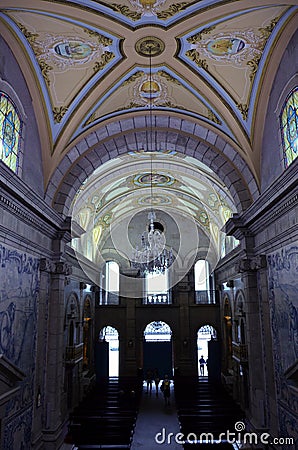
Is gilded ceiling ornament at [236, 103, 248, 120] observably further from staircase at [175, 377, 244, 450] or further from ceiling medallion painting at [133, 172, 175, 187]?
staircase at [175, 377, 244, 450]

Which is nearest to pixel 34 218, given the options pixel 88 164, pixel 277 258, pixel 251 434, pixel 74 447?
pixel 88 164

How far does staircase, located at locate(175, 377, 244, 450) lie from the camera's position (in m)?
10.5

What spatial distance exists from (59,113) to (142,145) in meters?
2.83

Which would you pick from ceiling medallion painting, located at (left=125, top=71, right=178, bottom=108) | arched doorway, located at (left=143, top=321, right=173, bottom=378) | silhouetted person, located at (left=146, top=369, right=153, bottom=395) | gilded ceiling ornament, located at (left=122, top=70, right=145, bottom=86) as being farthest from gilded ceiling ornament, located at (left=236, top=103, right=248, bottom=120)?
arched doorway, located at (left=143, top=321, right=173, bottom=378)

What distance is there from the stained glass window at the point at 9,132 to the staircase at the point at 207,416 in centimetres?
825

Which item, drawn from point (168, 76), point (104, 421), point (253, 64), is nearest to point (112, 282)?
point (104, 421)

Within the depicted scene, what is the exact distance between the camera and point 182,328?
22.1 metres

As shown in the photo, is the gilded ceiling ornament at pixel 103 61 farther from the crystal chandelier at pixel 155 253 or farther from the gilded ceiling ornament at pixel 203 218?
the gilded ceiling ornament at pixel 203 218

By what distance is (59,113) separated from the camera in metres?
9.50

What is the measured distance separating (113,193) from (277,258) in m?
11.0

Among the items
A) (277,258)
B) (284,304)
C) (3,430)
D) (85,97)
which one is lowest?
(3,430)

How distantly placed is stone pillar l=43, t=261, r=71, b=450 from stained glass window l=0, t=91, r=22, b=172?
375 cm

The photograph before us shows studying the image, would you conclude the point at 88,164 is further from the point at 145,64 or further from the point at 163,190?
the point at 163,190

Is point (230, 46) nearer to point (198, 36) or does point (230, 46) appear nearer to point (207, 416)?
point (198, 36)
